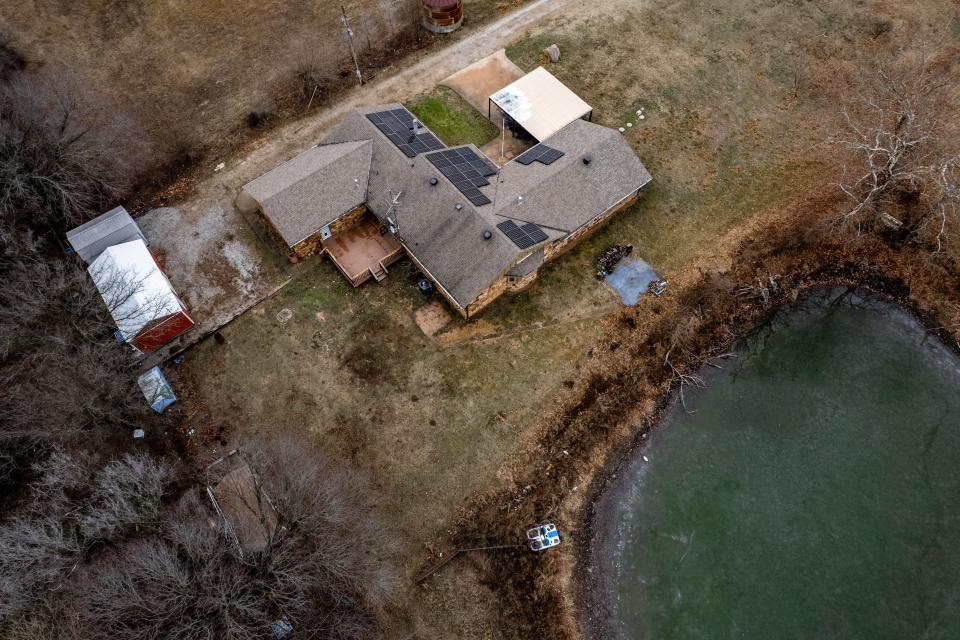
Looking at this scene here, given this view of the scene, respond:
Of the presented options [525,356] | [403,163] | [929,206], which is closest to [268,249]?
[403,163]

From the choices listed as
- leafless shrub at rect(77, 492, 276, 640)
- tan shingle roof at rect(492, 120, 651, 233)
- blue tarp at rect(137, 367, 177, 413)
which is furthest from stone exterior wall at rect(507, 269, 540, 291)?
leafless shrub at rect(77, 492, 276, 640)

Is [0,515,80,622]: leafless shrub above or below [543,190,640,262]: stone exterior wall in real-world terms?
above

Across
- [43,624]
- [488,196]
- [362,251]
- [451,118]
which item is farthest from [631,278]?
[43,624]

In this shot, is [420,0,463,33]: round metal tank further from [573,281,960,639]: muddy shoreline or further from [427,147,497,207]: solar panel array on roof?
[573,281,960,639]: muddy shoreline

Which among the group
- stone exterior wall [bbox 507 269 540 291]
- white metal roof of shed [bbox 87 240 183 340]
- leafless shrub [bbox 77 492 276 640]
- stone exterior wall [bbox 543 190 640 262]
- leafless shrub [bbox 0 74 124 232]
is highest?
leafless shrub [bbox 0 74 124 232]

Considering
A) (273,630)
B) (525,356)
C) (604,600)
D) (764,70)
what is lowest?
(604,600)

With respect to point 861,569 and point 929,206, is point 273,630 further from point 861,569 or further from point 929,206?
point 929,206
